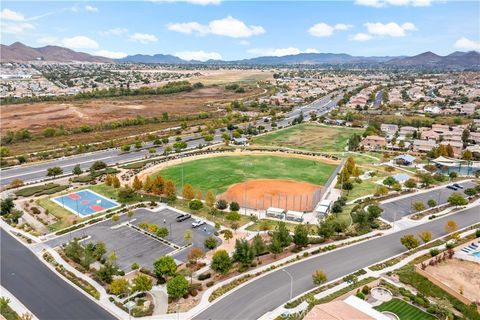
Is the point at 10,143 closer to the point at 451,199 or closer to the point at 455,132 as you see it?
the point at 451,199

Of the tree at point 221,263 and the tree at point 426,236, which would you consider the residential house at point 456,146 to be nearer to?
the tree at point 426,236

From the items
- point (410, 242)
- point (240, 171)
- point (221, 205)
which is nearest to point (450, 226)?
point (410, 242)

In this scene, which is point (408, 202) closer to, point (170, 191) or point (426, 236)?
point (426, 236)

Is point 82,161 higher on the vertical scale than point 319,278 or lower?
lower

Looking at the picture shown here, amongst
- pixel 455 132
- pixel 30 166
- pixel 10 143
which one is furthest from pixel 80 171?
pixel 455 132

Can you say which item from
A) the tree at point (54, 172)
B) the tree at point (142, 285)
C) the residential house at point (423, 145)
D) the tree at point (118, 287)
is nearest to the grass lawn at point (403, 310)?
the tree at point (142, 285)

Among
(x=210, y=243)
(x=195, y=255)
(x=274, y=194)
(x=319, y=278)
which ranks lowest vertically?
(x=274, y=194)
